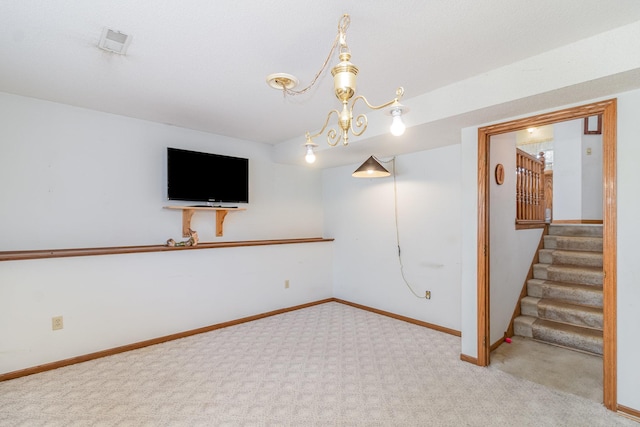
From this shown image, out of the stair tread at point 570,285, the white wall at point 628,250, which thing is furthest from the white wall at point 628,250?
the stair tread at point 570,285

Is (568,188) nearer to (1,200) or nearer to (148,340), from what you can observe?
(148,340)

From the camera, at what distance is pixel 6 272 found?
2.55m

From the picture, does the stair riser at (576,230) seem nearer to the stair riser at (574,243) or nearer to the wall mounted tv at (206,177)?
the stair riser at (574,243)

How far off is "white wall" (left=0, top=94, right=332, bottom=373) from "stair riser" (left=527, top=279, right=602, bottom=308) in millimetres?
3267

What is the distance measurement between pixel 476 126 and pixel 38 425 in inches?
154

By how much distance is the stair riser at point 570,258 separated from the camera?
12.6 feet

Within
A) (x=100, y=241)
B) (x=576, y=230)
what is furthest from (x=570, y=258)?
(x=100, y=241)

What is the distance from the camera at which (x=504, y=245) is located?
3346 mm

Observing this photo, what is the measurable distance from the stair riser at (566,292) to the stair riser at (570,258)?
39 centimetres

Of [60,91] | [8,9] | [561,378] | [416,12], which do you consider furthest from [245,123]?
[561,378]

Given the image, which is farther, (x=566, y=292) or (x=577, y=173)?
(x=577, y=173)

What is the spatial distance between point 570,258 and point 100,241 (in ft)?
18.0

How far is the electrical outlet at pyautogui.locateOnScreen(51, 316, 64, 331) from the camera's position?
2742 millimetres

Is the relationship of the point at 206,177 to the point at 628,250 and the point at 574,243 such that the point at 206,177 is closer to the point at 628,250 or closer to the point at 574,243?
the point at 628,250
